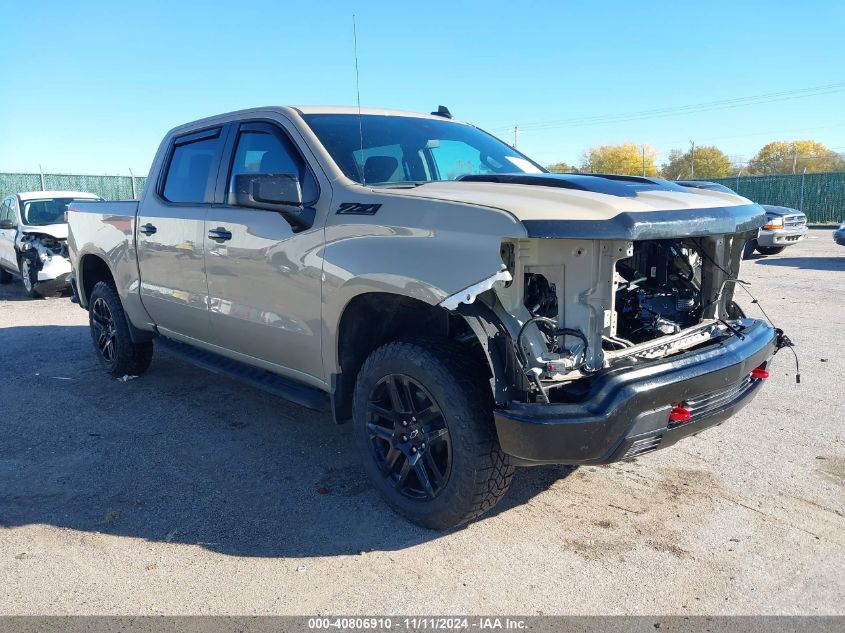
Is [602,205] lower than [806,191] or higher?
higher

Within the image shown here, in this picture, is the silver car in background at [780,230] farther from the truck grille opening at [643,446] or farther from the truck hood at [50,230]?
the truck grille opening at [643,446]

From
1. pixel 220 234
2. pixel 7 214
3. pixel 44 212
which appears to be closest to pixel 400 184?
pixel 220 234

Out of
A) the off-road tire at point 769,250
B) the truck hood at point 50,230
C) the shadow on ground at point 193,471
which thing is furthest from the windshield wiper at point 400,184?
the off-road tire at point 769,250

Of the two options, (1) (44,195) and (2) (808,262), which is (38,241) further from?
(2) (808,262)

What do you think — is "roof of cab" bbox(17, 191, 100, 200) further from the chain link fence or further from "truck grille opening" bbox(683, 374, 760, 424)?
the chain link fence

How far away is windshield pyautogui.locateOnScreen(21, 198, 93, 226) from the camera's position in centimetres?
1128

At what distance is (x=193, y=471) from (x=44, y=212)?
937cm

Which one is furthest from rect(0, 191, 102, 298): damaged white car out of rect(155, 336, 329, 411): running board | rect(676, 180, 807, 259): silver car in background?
rect(676, 180, 807, 259): silver car in background

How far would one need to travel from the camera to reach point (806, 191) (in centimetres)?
2712

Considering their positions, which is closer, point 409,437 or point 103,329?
point 409,437

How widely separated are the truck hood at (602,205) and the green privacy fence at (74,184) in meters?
23.0

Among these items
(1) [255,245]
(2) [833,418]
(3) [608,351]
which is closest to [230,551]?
(1) [255,245]

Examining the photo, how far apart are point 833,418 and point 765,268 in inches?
352

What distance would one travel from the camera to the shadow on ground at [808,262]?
491 inches
